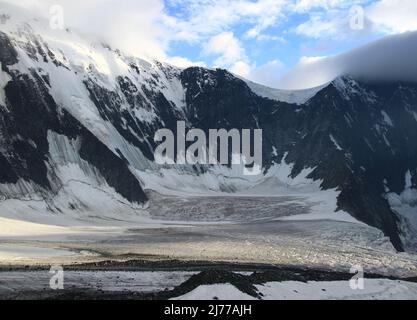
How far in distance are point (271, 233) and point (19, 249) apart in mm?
49775

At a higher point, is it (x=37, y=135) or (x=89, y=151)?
(x=37, y=135)

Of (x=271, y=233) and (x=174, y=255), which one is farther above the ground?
(x=271, y=233)

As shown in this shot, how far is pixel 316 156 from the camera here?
193 metres

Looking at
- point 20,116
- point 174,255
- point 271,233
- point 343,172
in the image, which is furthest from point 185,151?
Result: point 174,255

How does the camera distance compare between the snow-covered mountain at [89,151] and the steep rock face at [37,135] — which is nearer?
the steep rock face at [37,135]

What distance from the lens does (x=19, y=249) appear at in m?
65.1

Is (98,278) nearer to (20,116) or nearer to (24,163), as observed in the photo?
(24,163)

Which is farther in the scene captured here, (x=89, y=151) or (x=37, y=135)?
(x=89, y=151)

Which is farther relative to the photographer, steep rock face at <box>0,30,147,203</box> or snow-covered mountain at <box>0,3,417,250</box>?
snow-covered mountain at <box>0,3,417,250</box>
